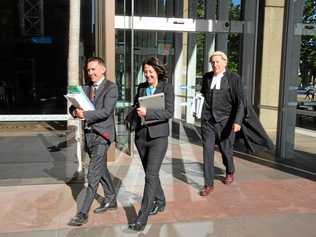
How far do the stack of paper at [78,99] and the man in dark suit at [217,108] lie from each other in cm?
185

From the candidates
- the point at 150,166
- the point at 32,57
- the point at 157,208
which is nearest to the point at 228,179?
the point at 157,208

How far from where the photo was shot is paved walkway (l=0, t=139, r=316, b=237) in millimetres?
4629

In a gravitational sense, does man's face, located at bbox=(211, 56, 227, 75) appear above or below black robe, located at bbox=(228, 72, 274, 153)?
above

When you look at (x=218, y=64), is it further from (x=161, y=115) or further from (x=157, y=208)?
(x=157, y=208)

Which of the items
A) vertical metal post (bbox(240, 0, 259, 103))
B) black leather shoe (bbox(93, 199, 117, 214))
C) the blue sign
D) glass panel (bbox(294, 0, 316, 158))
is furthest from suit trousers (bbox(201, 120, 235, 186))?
the blue sign

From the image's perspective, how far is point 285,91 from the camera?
805cm

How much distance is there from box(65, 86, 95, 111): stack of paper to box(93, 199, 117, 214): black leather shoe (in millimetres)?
1201

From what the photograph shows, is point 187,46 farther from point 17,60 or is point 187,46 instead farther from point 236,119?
point 236,119

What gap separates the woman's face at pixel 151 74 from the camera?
454cm

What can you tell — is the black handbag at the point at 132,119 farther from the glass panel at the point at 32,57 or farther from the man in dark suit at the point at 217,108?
the glass panel at the point at 32,57

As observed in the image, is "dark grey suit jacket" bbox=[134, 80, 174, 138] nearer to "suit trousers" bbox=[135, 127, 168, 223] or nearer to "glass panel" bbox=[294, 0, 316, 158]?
"suit trousers" bbox=[135, 127, 168, 223]

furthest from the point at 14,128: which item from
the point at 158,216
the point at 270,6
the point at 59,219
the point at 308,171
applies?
A: the point at 270,6

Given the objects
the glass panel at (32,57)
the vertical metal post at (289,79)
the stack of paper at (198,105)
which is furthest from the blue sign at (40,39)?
the vertical metal post at (289,79)

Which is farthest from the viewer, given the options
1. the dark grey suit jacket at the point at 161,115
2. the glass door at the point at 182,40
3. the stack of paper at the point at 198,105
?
the glass door at the point at 182,40
